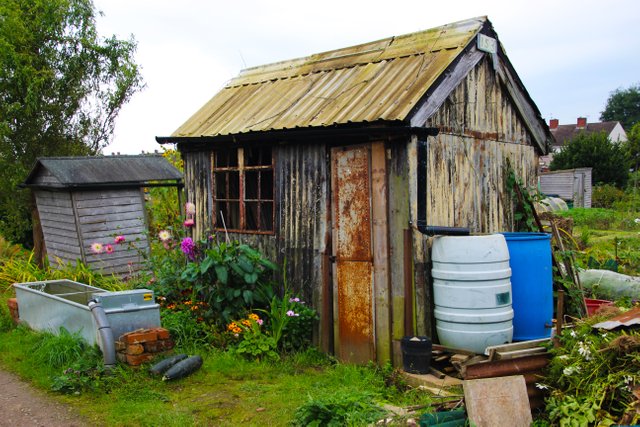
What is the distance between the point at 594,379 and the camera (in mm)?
4199

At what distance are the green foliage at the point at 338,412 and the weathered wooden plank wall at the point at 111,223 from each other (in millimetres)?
6495

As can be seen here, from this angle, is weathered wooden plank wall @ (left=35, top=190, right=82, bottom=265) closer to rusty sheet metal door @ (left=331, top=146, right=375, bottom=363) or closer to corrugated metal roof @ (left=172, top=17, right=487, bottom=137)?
corrugated metal roof @ (left=172, top=17, right=487, bottom=137)

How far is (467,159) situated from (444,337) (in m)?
2.21

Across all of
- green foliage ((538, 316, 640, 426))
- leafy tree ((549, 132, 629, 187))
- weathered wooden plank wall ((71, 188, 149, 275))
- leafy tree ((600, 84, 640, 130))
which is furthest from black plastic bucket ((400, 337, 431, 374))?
leafy tree ((600, 84, 640, 130))

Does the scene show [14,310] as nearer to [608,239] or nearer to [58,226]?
[58,226]

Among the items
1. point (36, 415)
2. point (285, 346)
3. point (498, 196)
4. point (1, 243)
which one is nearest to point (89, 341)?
point (36, 415)

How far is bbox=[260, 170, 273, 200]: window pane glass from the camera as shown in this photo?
800 centimetres

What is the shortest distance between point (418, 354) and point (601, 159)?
93.4 feet

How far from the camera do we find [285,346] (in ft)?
22.2

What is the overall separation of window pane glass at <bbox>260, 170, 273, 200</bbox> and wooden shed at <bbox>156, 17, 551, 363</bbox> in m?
0.02

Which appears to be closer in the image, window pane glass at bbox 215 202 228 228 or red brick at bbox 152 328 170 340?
red brick at bbox 152 328 170 340

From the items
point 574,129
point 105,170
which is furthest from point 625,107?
point 105,170

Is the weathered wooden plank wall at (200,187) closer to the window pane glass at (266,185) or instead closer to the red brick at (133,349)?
the window pane glass at (266,185)

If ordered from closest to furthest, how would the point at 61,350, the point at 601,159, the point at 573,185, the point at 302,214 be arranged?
the point at 61,350 < the point at 302,214 < the point at 573,185 < the point at 601,159
